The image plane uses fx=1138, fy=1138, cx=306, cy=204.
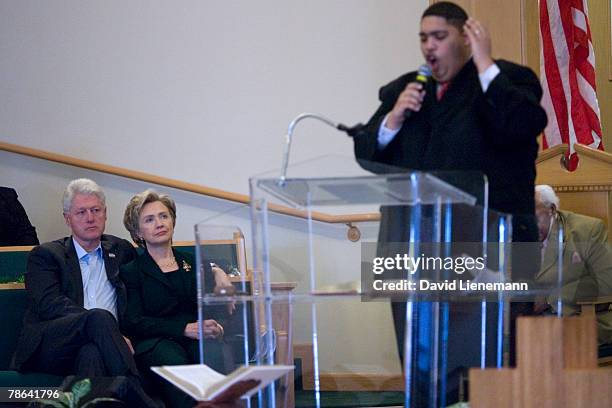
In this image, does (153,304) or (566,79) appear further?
(566,79)

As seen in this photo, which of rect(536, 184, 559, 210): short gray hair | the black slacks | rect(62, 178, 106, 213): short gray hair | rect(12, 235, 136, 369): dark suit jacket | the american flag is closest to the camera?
the black slacks

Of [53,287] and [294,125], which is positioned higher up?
[294,125]

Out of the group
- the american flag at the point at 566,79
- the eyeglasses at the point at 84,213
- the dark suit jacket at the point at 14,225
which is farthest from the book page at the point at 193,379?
the american flag at the point at 566,79

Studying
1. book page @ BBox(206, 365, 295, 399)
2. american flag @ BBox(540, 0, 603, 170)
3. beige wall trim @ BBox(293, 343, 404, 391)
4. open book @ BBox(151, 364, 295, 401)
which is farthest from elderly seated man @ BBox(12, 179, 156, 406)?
american flag @ BBox(540, 0, 603, 170)

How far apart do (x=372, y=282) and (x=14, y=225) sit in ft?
8.86

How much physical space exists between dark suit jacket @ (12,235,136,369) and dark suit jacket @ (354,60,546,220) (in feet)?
5.57

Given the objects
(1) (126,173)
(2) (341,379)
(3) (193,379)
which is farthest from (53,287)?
(3) (193,379)

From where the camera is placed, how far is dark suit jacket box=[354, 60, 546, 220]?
279 centimetres

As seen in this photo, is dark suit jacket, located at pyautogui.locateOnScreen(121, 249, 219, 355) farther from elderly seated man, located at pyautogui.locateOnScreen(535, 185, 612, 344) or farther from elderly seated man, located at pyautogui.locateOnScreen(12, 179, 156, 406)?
elderly seated man, located at pyautogui.locateOnScreen(535, 185, 612, 344)

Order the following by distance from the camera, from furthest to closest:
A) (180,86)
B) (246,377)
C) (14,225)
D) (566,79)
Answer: (180,86), (566,79), (14,225), (246,377)

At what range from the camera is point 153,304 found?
4.28 meters

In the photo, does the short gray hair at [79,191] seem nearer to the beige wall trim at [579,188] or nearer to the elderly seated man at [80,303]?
the elderly seated man at [80,303]

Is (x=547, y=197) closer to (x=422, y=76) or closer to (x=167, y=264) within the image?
(x=167, y=264)

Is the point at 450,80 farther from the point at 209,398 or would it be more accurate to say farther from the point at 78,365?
the point at 78,365
